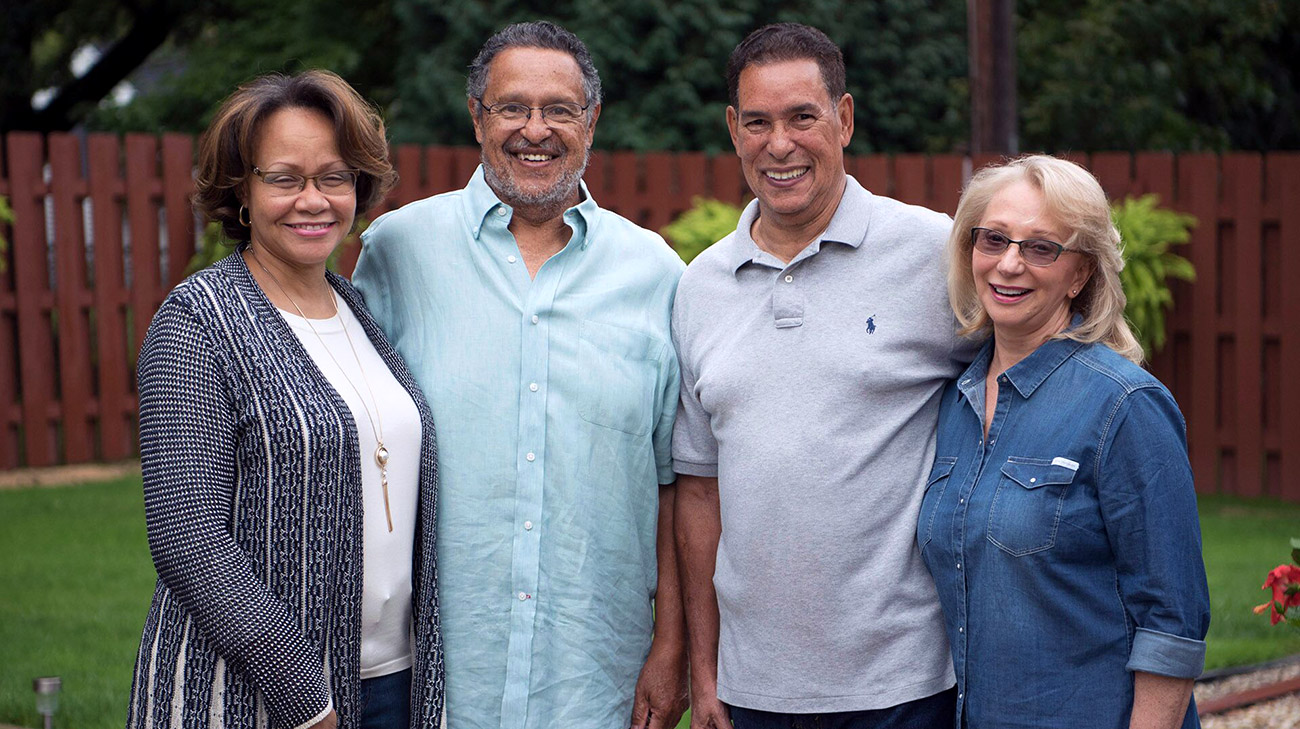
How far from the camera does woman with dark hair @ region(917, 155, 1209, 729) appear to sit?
96.2 inches

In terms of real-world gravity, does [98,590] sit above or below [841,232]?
below

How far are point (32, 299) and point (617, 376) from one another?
8769 millimetres

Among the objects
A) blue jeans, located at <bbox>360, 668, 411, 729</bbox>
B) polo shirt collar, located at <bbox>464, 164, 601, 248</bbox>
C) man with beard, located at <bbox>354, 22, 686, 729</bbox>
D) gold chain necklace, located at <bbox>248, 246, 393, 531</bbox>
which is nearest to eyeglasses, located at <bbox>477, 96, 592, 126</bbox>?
man with beard, located at <bbox>354, 22, 686, 729</bbox>

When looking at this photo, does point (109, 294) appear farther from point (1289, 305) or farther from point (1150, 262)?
point (1289, 305)

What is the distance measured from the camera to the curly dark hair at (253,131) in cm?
274

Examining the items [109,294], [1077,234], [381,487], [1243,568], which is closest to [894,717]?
[1077,234]

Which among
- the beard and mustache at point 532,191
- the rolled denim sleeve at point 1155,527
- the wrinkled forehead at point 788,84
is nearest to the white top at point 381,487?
the beard and mustache at point 532,191

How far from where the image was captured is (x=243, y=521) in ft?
8.30

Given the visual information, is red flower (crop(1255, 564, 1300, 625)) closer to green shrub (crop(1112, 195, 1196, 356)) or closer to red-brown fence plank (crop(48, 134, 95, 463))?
green shrub (crop(1112, 195, 1196, 356))

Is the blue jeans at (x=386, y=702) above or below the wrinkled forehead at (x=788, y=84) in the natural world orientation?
below

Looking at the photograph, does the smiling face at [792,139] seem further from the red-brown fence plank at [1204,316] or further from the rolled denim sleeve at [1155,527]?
the red-brown fence plank at [1204,316]

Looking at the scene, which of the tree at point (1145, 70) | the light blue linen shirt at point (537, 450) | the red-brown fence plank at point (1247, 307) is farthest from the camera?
the tree at point (1145, 70)

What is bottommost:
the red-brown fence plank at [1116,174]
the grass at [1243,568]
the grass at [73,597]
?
the grass at [1243,568]

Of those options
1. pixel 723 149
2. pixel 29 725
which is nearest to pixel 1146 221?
pixel 723 149
